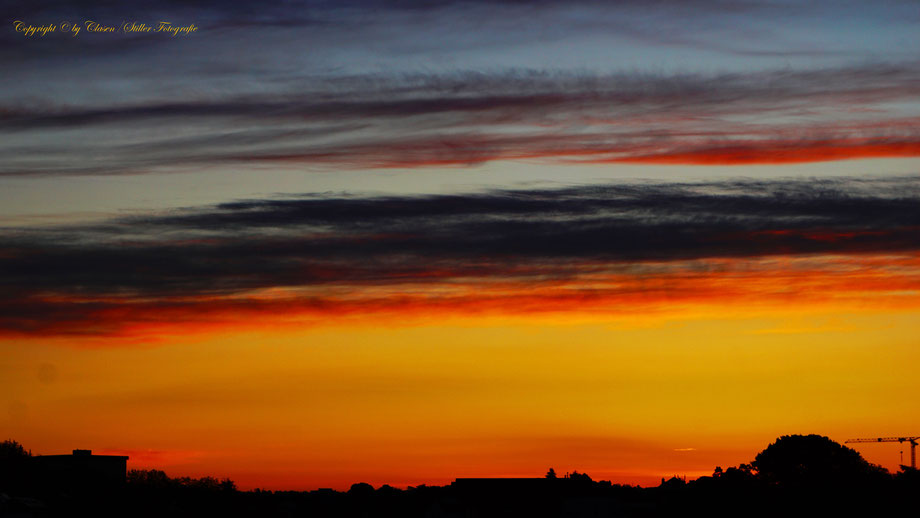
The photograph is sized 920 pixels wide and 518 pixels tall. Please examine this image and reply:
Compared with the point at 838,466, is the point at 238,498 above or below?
below

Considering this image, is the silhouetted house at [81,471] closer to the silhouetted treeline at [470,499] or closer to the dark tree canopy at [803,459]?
the silhouetted treeline at [470,499]

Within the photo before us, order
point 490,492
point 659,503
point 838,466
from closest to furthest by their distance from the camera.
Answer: point 659,503
point 490,492
point 838,466

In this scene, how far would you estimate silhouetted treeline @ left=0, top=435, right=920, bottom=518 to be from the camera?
86000 millimetres

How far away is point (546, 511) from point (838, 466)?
74587 millimetres

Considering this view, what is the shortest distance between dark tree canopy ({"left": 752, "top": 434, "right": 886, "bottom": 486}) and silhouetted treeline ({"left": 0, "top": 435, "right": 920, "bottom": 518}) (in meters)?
53.8

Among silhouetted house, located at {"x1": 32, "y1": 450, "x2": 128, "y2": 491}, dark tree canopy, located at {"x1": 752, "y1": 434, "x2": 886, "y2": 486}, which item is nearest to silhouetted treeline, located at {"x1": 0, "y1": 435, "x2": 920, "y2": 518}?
silhouetted house, located at {"x1": 32, "y1": 450, "x2": 128, "y2": 491}

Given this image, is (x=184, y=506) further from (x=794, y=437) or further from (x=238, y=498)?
(x=794, y=437)

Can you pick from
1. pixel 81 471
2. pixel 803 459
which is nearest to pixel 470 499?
pixel 81 471

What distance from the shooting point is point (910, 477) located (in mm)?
97875

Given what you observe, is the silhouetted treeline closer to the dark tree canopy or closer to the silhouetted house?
the silhouetted house

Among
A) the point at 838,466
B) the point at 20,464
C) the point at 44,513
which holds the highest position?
the point at 838,466

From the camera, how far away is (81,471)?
98.8 m

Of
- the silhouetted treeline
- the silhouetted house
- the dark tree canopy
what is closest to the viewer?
the silhouetted treeline

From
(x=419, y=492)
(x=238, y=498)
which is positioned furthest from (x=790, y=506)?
(x=238, y=498)
